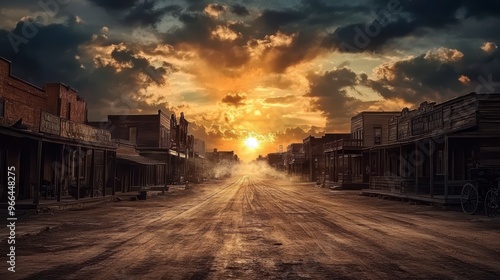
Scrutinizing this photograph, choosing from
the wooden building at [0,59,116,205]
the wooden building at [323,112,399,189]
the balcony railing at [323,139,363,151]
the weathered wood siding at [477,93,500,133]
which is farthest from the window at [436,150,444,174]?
the wooden building at [0,59,116,205]

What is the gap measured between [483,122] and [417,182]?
5244 millimetres

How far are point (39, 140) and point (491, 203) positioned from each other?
18.5 m

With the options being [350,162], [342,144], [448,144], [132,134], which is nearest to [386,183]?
[448,144]

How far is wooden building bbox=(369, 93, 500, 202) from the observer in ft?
75.3

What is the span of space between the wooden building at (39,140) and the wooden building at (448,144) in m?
18.4

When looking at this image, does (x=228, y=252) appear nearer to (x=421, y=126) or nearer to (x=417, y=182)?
(x=417, y=182)

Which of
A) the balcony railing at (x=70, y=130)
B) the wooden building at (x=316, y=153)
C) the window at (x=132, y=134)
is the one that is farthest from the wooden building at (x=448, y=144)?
the wooden building at (x=316, y=153)

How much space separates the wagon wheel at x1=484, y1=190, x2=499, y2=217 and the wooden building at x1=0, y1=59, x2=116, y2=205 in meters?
17.4

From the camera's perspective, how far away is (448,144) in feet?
88.6

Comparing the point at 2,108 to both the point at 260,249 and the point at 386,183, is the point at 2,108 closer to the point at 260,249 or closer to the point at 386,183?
the point at 260,249

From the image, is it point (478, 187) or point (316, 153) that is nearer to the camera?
point (478, 187)

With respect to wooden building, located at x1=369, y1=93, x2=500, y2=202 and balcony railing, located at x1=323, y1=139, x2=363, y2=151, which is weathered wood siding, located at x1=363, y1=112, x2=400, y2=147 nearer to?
balcony railing, located at x1=323, y1=139, x2=363, y2=151

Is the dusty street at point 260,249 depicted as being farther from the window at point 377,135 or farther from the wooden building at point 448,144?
the window at point 377,135

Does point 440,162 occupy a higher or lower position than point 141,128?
lower
